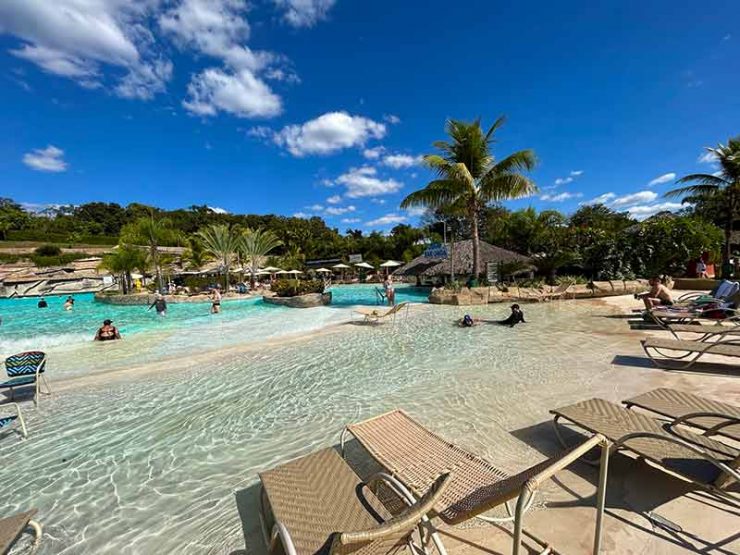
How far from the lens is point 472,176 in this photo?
17.6m

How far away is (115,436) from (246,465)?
211 centimetres

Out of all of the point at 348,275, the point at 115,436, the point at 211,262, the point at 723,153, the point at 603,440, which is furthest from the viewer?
the point at 348,275

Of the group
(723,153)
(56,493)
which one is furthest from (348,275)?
(56,493)

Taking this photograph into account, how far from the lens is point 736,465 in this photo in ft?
6.81

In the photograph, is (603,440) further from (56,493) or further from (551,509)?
(56,493)

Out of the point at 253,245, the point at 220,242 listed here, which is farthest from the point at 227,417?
the point at 253,245

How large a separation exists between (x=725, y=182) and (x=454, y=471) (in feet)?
87.1

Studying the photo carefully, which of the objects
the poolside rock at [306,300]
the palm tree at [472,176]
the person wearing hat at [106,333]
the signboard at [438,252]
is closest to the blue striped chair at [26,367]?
the person wearing hat at [106,333]

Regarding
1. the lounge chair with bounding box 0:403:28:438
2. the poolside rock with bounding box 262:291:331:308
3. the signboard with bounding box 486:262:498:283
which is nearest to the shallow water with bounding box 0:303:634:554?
the lounge chair with bounding box 0:403:28:438

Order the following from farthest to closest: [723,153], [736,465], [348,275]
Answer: [348,275] → [723,153] → [736,465]

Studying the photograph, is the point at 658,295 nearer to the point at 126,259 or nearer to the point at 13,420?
the point at 13,420

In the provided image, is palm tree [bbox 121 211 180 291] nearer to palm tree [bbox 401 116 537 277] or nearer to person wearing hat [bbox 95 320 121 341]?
person wearing hat [bbox 95 320 121 341]

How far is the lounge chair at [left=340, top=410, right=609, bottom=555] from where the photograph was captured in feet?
5.44

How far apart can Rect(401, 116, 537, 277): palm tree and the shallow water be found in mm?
9855
